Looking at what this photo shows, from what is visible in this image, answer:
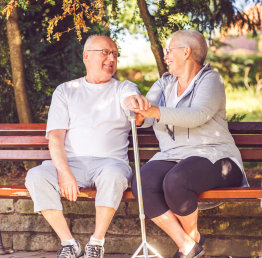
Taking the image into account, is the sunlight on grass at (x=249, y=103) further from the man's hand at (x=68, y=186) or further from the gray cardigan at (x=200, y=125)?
the man's hand at (x=68, y=186)

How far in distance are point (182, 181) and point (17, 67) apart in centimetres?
272

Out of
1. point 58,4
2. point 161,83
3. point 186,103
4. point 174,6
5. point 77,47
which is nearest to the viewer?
point 186,103

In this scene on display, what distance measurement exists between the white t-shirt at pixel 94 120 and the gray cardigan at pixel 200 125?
0.31 metres

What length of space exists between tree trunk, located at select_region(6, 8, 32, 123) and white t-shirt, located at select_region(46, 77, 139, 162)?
4.80 ft

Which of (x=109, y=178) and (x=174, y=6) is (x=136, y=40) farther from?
(x=109, y=178)

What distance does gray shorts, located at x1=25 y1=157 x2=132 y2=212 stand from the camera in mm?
4012

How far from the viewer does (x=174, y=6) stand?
18.2 ft

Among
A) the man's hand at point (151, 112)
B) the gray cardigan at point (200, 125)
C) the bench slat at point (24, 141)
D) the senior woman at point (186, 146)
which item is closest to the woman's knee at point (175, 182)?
the senior woman at point (186, 146)

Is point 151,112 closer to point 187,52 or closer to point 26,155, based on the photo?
point 187,52

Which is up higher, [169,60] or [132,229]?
[169,60]

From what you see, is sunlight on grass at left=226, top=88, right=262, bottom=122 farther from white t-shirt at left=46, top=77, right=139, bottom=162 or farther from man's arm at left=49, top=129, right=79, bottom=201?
man's arm at left=49, top=129, right=79, bottom=201

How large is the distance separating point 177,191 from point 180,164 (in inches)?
9.6

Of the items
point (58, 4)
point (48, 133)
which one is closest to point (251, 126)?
point (48, 133)

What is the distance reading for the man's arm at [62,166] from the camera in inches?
162
